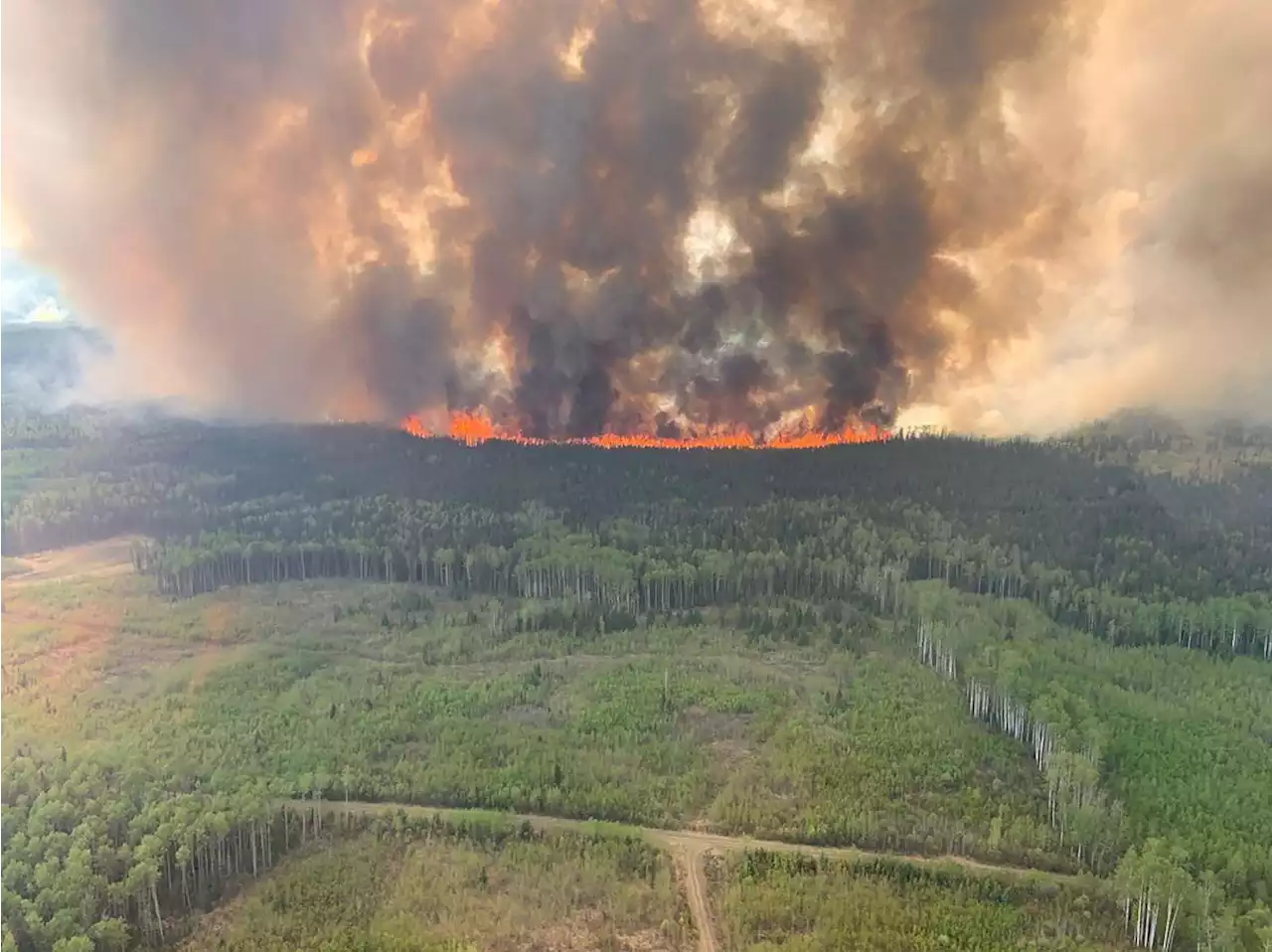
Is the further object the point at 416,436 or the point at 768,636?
the point at 416,436

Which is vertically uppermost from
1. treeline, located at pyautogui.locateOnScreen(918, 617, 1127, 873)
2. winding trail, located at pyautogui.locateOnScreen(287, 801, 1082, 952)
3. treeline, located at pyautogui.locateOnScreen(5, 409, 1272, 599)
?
treeline, located at pyautogui.locateOnScreen(5, 409, 1272, 599)

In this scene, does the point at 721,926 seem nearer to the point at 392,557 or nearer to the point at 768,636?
the point at 768,636

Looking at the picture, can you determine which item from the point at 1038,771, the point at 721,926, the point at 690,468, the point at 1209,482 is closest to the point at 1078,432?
the point at 1209,482

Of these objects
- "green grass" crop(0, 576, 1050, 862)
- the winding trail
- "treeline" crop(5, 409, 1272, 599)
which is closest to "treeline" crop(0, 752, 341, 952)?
"green grass" crop(0, 576, 1050, 862)

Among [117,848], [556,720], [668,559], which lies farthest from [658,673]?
[117,848]

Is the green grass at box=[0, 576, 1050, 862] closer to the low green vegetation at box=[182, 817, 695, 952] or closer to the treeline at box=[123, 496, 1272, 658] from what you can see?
the low green vegetation at box=[182, 817, 695, 952]

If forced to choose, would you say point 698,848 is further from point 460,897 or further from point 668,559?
point 668,559

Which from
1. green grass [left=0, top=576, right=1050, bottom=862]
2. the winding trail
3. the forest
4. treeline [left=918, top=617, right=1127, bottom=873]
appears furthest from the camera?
green grass [left=0, top=576, right=1050, bottom=862]
